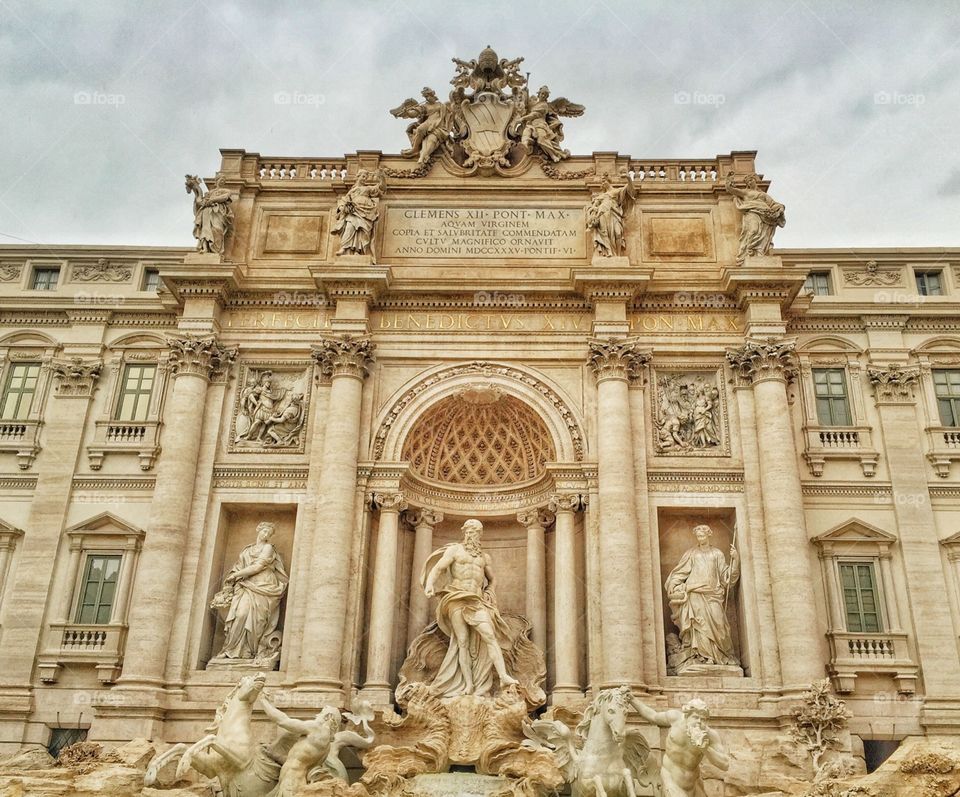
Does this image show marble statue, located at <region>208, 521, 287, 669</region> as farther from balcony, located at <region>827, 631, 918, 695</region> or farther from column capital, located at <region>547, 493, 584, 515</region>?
balcony, located at <region>827, 631, 918, 695</region>

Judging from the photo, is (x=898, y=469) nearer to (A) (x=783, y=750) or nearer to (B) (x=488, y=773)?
(A) (x=783, y=750)

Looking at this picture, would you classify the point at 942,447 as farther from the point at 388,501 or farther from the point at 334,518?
the point at 334,518

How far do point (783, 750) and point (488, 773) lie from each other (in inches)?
223

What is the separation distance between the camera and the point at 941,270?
24016mm

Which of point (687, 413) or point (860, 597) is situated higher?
point (687, 413)

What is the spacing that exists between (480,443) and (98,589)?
383 inches

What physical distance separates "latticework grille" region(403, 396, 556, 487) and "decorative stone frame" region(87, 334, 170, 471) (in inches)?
253

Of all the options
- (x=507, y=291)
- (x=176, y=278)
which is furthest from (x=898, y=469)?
(x=176, y=278)

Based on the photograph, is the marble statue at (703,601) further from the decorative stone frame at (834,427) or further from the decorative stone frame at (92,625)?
the decorative stone frame at (92,625)

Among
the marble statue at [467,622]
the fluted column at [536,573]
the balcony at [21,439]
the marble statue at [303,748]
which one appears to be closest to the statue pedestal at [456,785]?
the marble statue at [303,748]

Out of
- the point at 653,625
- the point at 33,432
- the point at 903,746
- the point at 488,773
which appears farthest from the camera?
the point at 33,432

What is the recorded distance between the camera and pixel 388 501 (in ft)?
67.4

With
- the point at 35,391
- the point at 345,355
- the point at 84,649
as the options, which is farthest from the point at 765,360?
the point at 35,391

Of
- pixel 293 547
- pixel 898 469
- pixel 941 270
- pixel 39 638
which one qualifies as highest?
pixel 941 270
